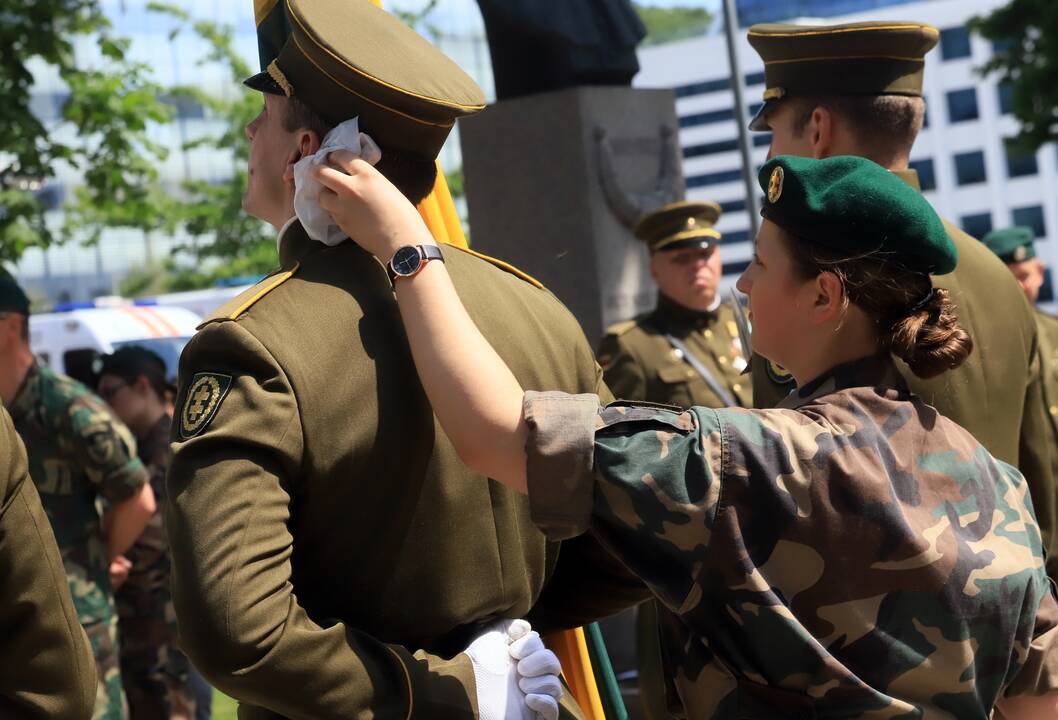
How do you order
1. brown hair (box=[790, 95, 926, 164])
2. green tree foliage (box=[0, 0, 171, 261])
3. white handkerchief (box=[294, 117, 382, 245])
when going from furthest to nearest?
→ green tree foliage (box=[0, 0, 171, 261]) → brown hair (box=[790, 95, 926, 164]) → white handkerchief (box=[294, 117, 382, 245])

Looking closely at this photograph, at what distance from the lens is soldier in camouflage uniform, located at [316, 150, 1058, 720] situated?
1.96m

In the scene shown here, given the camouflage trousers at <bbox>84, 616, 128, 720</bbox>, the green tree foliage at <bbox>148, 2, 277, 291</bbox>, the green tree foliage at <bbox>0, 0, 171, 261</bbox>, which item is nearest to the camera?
the camouflage trousers at <bbox>84, 616, 128, 720</bbox>

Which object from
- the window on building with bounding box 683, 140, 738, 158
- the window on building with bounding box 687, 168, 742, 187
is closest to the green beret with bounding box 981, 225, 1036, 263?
the window on building with bounding box 683, 140, 738, 158

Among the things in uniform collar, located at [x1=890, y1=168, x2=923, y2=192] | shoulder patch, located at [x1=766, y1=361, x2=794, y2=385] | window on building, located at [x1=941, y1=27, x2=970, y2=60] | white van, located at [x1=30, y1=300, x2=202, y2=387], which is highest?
window on building, located at [x1=941, y1=27, x2=970, y2=60]

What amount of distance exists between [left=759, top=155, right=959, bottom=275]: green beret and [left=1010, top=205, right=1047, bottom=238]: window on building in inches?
3762

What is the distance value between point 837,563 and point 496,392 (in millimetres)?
536

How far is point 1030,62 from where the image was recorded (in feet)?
65.0

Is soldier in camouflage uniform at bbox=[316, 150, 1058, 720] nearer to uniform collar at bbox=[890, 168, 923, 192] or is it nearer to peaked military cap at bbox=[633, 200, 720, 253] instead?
uniform collar at bbox=[890, 168, 923, 192]

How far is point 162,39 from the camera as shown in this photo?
5747 centimetres

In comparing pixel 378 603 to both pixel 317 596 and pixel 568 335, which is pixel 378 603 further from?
pixel 568 335

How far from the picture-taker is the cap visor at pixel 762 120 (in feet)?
12.2

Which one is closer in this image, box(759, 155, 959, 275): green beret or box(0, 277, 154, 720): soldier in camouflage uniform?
box(759, 155, 959, 275): green beret

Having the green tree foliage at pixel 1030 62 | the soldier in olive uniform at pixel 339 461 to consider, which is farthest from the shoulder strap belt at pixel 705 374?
the green tree foliage at pixel 1030 62

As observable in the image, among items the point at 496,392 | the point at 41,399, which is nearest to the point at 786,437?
the point at 496,392
